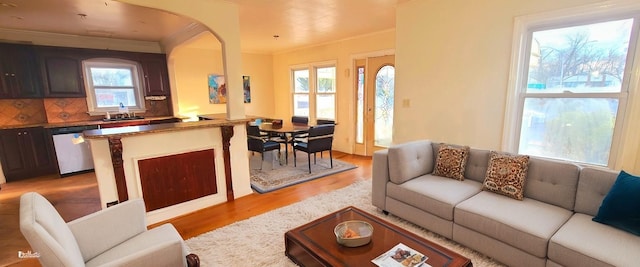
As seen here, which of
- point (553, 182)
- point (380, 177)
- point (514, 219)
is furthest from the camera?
point (380, 177)

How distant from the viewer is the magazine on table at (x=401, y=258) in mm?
1530

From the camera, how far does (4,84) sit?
4.22 metres

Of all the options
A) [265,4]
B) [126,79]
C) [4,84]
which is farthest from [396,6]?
[4,84]

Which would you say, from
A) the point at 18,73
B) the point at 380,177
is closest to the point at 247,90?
the point at 18,73

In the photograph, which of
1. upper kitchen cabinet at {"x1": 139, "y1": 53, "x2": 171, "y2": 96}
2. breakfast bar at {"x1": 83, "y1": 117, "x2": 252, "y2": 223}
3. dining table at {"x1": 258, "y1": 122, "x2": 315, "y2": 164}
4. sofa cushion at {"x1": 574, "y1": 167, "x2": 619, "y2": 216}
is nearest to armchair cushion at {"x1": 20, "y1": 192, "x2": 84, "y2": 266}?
breakfast bar at {"x1": 83, "y1": 117, "x2": 252, "y2": 223}

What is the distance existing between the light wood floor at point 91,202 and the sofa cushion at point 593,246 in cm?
244

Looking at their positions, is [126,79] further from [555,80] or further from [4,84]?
[555,80]

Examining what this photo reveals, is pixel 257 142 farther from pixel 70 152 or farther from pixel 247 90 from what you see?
pixel 70 152

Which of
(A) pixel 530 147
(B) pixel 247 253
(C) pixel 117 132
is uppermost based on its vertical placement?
(C) pixel 117 132

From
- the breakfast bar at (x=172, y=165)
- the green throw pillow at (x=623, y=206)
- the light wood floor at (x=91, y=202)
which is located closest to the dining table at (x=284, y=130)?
the light wood floor at (x=91, y=202)

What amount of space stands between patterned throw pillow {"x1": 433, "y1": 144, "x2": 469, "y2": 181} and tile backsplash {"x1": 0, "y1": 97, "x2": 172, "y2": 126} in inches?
236

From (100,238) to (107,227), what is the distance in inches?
2.8

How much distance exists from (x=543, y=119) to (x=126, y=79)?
22.5ft

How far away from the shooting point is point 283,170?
4.57m
